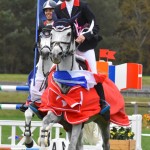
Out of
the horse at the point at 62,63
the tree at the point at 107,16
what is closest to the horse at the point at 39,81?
the horse at the point at 62,63

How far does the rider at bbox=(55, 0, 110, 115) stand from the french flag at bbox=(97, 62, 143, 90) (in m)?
3.74

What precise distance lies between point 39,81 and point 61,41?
191 cm

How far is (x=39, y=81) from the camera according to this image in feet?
28.4

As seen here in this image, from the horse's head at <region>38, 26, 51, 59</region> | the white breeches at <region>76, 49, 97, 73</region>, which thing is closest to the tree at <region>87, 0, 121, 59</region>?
the horse's head at <region>38, 26, 51, 59</region>

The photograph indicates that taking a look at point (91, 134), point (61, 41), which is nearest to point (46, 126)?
point (61, 41)

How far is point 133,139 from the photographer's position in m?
Answer: 10.1

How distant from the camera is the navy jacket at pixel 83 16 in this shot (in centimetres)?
753

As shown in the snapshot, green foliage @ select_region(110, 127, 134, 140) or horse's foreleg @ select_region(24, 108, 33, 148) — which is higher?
horse's foreleg @ select_region(24, 108, 33, 148)

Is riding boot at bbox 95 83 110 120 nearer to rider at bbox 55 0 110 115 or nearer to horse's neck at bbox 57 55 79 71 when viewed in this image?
rider at bbox 55 0 110 115

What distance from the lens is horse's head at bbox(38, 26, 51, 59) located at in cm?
815

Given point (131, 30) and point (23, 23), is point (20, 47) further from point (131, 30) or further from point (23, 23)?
point (131, 30)

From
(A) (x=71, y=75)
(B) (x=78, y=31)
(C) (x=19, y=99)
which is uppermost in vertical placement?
(B) (x=78, y=31)

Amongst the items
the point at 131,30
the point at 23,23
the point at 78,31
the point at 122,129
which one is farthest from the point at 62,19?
the point at 131,30

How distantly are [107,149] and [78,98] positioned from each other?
163cm
